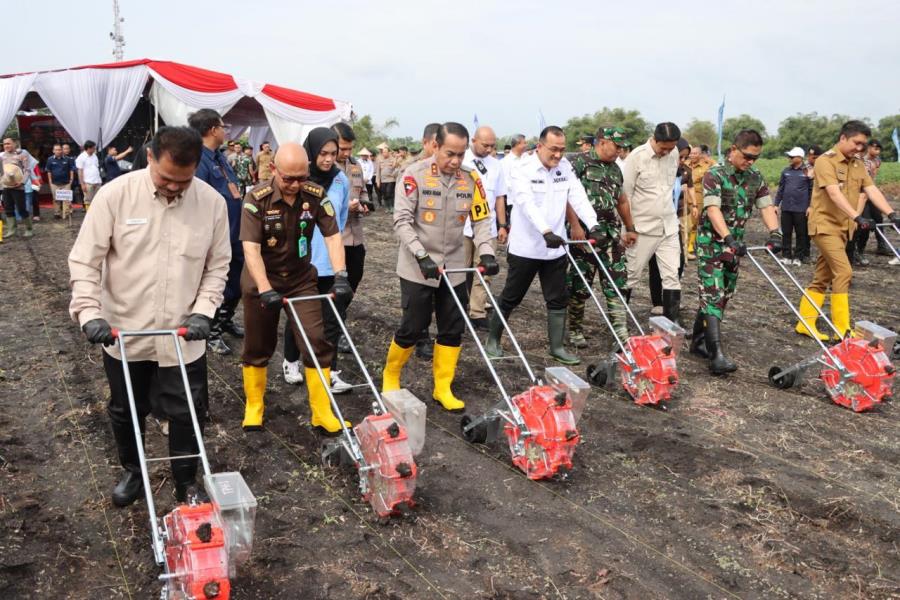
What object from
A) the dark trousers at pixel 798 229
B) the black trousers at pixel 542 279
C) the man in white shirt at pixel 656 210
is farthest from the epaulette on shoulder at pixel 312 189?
the dark trousers at pixel 798 229

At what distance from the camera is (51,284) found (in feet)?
31.8

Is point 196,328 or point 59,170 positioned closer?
point 196,328

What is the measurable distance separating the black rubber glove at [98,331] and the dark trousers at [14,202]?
40.1ft

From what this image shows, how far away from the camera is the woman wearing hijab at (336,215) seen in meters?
5.25

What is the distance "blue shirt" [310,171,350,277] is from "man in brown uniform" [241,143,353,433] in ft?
1.65

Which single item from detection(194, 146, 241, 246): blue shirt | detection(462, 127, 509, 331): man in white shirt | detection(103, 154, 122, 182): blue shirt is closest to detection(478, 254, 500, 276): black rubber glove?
detection(194, 146, 241, 246): blue shirt

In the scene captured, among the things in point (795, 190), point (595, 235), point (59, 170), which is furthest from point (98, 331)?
point (59, 170)

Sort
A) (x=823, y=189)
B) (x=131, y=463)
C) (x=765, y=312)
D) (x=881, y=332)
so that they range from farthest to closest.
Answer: (x=765, y=312)
(x=823, y=189)
(x=881, y=332)
(x=131, y=463)

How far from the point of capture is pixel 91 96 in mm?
16281

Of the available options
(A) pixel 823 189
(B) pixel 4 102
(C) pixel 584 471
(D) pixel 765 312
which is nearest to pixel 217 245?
(C) pixel 584 471

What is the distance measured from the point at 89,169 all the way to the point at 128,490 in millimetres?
13997

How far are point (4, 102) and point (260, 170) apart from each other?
18.4 ft

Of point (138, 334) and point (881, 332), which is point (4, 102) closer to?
point (138, 334)

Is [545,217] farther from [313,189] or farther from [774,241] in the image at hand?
[313,189]
